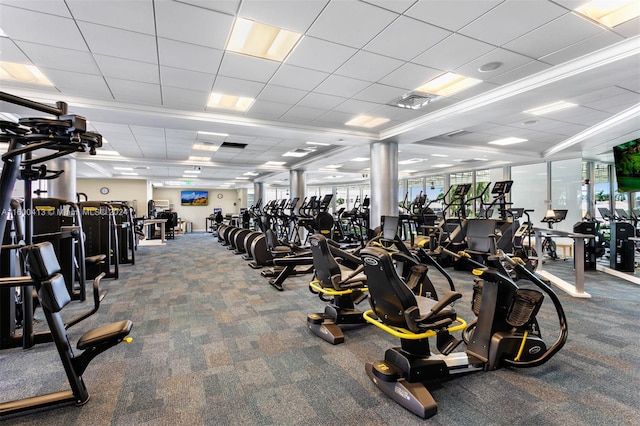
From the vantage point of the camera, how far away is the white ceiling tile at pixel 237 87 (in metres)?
4.70

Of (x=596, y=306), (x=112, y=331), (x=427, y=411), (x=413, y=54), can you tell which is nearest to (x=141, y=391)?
(x=112, y=331)

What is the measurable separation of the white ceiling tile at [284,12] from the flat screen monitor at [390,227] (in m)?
3.12

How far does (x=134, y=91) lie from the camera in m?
5.00

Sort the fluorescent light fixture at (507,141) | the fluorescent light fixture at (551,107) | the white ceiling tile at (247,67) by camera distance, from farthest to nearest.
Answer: the fluorescent light fixture at (507,141) < the fluorescent light fixture at (551,107) < the white ceiling tile at (247,67)

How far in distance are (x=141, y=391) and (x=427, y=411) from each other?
194cm

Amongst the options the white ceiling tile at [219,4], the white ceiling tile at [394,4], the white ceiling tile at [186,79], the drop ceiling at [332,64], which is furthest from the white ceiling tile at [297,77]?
the white ceiling tile at [394,4]

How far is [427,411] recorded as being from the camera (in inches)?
75.0

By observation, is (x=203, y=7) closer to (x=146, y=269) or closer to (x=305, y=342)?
(x=305, y=342)

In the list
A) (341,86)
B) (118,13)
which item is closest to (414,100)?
(341,86)

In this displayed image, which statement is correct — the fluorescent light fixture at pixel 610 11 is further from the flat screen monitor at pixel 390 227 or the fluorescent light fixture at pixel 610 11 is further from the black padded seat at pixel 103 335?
the black padded seat at pixel 103 335

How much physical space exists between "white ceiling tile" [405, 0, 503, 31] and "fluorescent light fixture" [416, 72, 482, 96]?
53.2 inches

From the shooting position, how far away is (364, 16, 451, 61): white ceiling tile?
332 cm

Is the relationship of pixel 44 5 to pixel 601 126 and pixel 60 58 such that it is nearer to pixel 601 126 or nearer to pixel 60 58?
pixel 60 58

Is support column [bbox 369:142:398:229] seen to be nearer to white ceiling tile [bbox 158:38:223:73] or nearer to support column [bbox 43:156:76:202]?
white ceiling tile [bbox 158:38:223:73]
